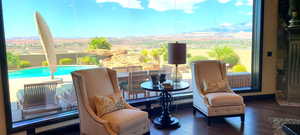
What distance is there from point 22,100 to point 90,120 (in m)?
1.34

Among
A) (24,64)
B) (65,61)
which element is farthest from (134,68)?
(24,64)

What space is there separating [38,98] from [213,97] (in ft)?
9.03

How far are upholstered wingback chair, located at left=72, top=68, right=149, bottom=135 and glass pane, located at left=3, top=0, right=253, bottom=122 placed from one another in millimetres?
889

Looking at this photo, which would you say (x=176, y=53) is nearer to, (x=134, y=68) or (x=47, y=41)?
(x=134, y=68)

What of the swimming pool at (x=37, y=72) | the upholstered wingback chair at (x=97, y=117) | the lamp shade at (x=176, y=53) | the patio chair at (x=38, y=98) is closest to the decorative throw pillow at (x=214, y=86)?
the lamp shade at (x=176, y=53)

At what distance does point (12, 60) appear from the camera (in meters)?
3.32

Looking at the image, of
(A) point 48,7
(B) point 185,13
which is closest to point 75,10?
(A) point 48,7

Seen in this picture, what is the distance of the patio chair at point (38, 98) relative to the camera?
350 cm

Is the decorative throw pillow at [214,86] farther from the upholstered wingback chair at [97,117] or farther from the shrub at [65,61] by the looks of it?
the shrub at [65,61]

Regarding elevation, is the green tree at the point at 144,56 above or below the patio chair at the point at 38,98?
above

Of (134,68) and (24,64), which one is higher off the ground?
(24,64)

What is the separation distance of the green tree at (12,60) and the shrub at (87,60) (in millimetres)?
956

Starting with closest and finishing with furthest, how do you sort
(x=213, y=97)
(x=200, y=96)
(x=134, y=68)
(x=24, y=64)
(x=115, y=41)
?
(x=24, y=64)
(x=213, y=97)
(x=200, y=96)
(x=115, y=41)
(x=134, y=68)

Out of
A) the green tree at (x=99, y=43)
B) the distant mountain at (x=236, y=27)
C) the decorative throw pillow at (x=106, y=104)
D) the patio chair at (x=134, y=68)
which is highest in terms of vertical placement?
the distant mountain at (x=236, y=27)
